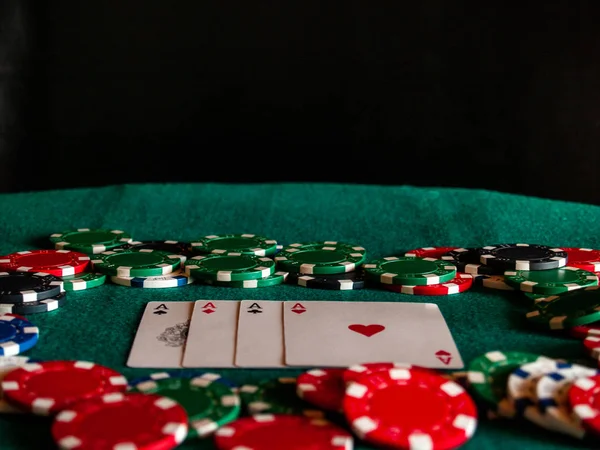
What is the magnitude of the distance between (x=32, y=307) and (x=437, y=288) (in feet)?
3.09

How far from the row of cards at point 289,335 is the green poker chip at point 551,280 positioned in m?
0.26

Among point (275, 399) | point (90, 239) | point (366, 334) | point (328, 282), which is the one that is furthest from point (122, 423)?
point (90, 239)

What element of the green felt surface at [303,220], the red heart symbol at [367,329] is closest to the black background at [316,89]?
the green felt surface at [303,220]

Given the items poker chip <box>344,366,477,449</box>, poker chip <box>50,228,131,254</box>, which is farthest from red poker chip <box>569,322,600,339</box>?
poker chip <box>50,228,131,254</box>

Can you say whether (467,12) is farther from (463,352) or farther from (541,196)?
(463,352)

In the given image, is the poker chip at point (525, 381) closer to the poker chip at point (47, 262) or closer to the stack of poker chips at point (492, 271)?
the stack of poker chips at point (492, 271)

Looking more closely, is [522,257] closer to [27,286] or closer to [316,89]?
[316,89]

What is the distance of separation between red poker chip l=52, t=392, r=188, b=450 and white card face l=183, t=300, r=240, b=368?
0.24 metres

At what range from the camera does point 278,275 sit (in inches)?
77.8

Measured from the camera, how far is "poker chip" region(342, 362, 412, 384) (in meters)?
1.27

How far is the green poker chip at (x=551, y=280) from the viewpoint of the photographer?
184cm

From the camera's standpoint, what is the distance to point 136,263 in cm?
203

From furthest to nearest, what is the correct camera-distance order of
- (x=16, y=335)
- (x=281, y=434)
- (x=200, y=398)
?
(x=16, y=335) < (x=200, y=398) < (x=281, y=434)

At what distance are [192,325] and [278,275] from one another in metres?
0.39
